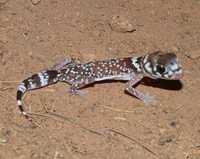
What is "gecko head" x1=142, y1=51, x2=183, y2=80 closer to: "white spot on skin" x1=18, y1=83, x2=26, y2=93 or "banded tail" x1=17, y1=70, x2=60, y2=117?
"banded tail" x1=17, y1=70, x2=60, y2=117

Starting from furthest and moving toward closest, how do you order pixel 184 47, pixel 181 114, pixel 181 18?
pixel 181 18, pixel 184 47, pixel 181 114

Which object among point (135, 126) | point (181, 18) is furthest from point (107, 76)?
point (181, 18)

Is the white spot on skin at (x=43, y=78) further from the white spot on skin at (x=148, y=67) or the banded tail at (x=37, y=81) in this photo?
the white spot on skin at (x=148, y=67)

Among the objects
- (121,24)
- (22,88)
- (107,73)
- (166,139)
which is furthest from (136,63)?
(22,88)

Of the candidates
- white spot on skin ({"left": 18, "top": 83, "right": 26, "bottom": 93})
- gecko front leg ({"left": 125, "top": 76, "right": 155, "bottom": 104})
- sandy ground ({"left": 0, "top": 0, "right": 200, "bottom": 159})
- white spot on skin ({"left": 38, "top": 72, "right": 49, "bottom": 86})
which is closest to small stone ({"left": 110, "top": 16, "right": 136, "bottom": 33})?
sandy ground ({"left": 0, "top": 0, "right": 200, "bottom": 159})

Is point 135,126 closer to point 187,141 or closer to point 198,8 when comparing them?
point 187,141

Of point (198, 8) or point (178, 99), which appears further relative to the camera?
point (198, 8)

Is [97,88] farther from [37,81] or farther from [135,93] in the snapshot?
[37,81]
